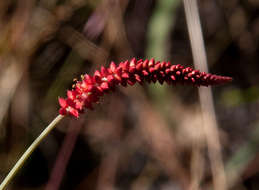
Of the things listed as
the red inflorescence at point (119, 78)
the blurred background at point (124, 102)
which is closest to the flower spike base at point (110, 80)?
the red inflorescence at point (119, 78)

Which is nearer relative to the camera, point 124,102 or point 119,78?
point 119,78

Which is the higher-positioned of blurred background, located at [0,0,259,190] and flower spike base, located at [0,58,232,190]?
blurred background, located at [0,0,259,190]

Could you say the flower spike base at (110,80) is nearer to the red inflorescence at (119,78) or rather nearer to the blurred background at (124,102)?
the red inflorescence at (119,78)

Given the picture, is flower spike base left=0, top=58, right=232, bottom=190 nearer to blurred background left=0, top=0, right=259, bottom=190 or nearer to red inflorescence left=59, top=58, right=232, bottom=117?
red inflorescence left=59, top=58, right=232, bottom=117

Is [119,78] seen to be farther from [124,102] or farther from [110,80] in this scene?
[124,102]

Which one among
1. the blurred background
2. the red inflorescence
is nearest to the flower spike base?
the red inflorescence

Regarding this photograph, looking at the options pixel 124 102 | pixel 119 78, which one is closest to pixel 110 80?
pixel 119 78
